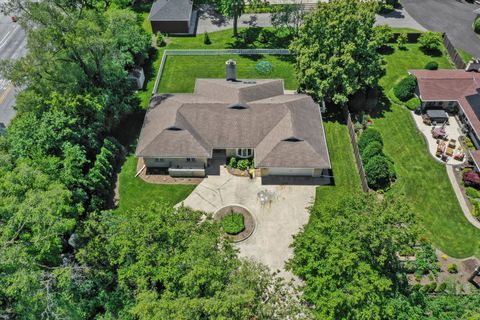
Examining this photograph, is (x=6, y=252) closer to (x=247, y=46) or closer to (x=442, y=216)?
(x=442, y=216)

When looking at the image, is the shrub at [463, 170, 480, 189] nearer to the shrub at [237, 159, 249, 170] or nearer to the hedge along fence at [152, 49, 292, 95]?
the shrub at [237, 159, 249, 170]

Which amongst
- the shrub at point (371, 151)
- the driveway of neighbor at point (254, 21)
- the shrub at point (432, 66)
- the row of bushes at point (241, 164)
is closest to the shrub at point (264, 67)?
the driveway of neighbor at point (254, 21)

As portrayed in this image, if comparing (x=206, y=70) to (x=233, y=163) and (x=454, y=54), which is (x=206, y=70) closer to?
(x=233, y=163)

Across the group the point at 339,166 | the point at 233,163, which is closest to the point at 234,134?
the point at 233,163

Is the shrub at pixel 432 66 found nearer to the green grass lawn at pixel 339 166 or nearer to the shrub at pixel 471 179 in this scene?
the green grass lawn at pixel 339 166

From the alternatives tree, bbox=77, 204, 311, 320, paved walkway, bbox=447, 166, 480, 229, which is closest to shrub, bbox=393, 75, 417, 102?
paved walkway, bbox=447, 166, 480, 229
